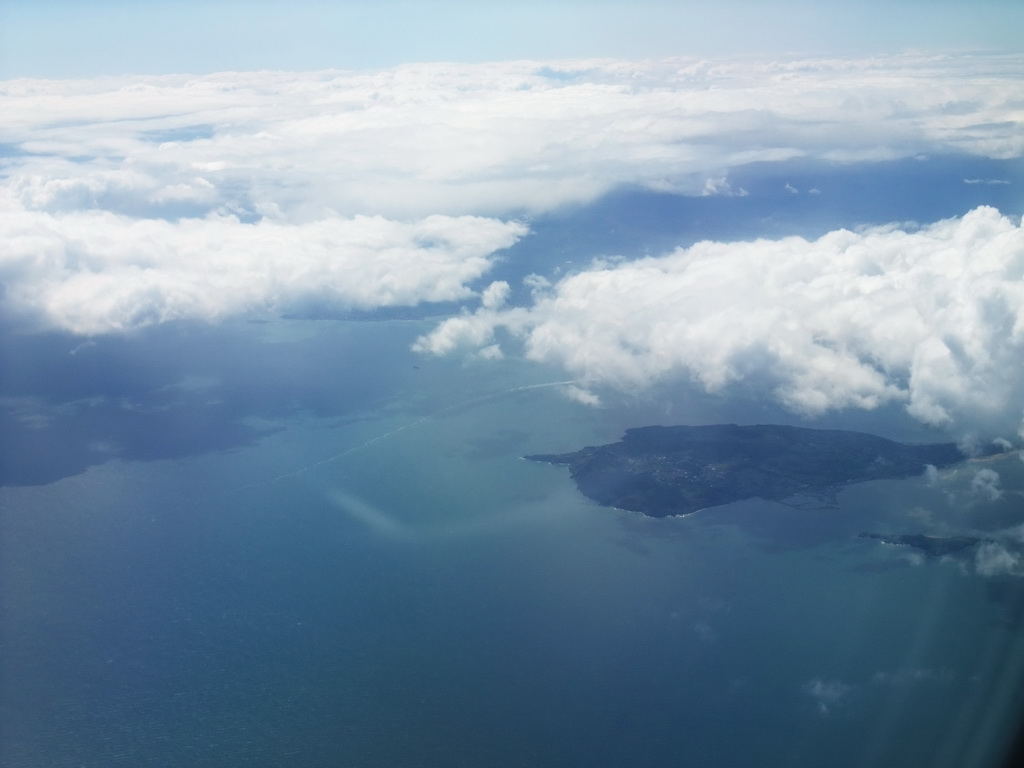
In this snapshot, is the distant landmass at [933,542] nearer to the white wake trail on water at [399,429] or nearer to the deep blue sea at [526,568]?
the deep blue sea at [526,568]

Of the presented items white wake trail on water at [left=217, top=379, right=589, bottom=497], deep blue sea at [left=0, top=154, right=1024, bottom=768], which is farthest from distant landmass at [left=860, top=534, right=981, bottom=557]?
white wake trail on water at [left=217, top=379, right=589, bottom=497]

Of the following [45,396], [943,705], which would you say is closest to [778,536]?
[943,705]

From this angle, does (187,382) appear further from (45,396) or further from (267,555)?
(267,555)

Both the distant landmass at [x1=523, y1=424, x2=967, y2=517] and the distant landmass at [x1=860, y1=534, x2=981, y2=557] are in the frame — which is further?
the distant landmass at [x1=523, y1=424, x2=967, y2=517]

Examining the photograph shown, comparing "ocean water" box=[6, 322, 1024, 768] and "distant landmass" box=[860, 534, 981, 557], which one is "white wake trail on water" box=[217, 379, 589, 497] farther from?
"distant landmass" box=[860, 534, 981, 557]

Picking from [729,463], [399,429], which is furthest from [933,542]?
[399,429]
